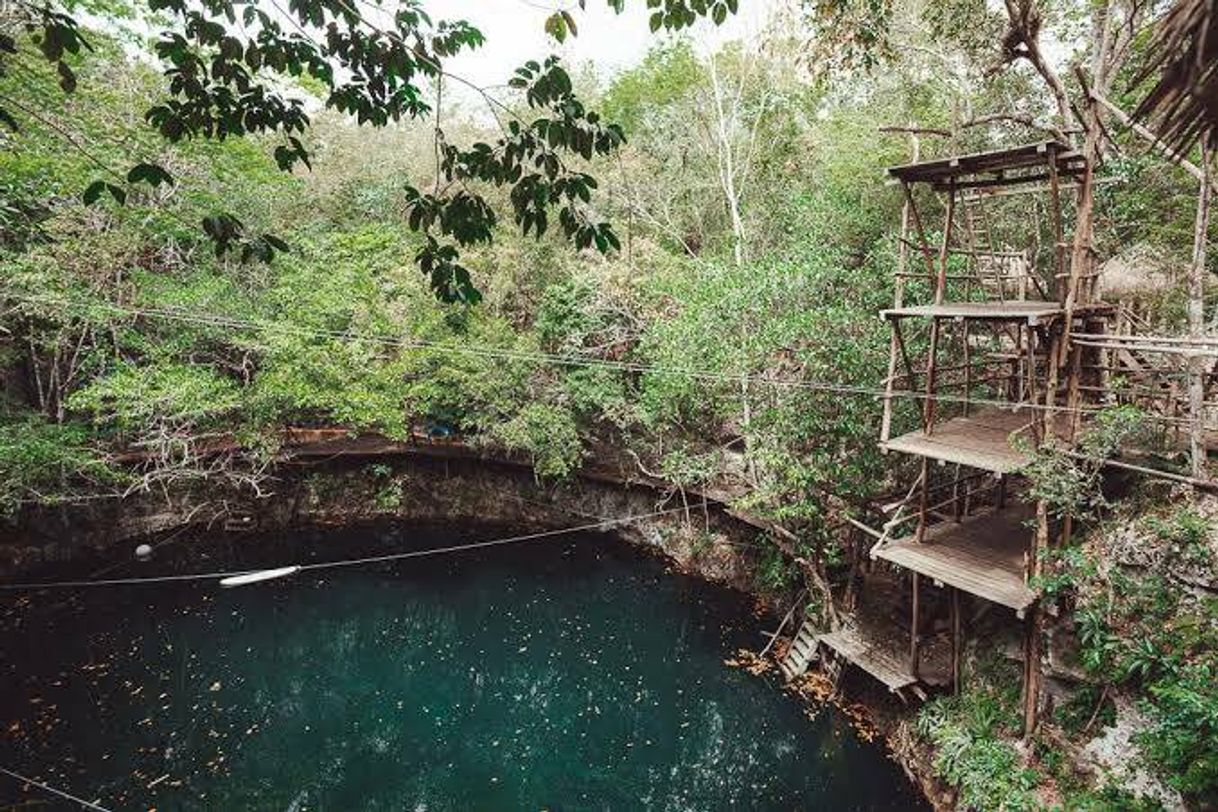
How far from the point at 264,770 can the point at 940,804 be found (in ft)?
28.7

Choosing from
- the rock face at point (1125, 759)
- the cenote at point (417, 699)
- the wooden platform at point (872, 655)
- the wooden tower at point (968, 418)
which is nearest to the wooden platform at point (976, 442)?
the wooden tower at point (968, 418)

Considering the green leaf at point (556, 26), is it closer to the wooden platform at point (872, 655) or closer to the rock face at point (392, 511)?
the wooden platform at point (872, 655)

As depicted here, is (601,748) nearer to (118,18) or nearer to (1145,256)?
(1145,256)

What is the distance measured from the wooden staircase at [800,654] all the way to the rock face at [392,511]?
2.57 metres

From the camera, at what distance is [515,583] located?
1458 centimetres

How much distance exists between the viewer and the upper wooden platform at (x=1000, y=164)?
6473 millimetres

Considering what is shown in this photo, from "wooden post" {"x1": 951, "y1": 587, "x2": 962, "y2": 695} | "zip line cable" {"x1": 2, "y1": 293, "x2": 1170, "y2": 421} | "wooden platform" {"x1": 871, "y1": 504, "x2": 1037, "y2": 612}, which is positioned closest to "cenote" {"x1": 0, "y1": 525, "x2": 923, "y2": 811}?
"wooden post" {"x1": 951, "y1": 587, "x2": 962, "y2": 695}

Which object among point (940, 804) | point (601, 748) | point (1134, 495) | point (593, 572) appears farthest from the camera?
point (593, 572)

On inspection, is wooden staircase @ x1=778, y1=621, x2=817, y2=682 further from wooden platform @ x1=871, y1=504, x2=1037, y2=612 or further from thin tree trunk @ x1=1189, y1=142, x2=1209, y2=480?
thin tree trunk @ x1=1189, y1=142, x2=1209, y2=480

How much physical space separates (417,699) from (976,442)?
9.22 meters

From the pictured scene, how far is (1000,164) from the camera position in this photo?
7027 mm

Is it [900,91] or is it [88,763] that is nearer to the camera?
[88,763]

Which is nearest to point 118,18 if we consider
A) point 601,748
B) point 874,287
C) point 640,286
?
point 640,286

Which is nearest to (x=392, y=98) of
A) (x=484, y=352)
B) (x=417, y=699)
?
(x=484, y=352)
